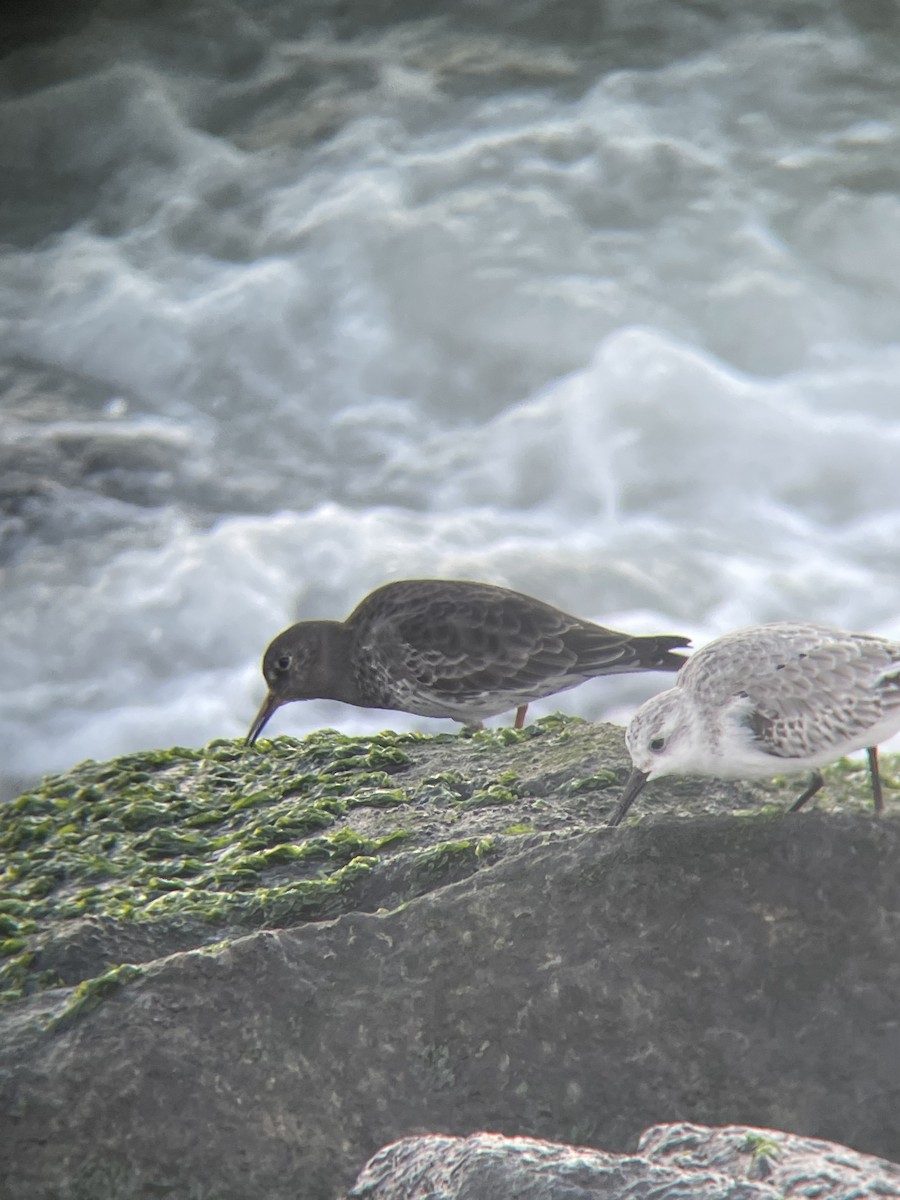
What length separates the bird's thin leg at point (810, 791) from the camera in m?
4.45

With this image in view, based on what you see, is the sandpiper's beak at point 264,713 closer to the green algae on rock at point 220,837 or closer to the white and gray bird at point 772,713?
the green algae on rock at point 220,837

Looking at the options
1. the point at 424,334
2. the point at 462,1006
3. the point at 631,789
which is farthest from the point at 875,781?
the point at 424,334

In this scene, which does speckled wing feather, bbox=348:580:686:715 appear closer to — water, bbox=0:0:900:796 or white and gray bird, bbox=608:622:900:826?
white and gray bird, bbox=608:622:900:826

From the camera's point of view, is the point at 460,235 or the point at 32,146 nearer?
the point at 460,235

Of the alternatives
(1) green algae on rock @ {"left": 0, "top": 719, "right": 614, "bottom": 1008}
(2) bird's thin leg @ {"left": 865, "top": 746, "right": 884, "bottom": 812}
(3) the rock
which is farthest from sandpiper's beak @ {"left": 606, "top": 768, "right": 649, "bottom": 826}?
(3) the rock

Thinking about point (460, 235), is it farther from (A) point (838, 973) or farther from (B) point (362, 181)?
(A) point (838, 973)

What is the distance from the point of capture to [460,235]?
1522 cm

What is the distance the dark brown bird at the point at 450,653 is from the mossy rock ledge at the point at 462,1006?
2797 mm

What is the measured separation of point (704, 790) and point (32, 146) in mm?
14759

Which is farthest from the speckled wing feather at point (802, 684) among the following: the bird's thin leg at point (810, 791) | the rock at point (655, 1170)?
the rock at point (655, 1170)

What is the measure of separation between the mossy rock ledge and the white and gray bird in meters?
0.18

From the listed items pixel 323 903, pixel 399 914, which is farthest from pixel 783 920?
pixel 323 903

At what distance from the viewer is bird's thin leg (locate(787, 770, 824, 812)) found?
4.45m

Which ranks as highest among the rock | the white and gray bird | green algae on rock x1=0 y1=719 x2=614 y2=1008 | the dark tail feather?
the dark tail feather
